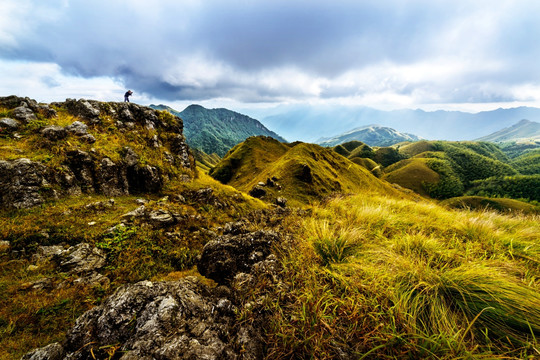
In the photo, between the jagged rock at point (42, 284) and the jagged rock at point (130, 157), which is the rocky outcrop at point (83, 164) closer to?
the jagged rock at point (130, 157)

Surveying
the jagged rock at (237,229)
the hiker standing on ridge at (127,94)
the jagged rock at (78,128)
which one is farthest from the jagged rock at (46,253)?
the hiker standing on ridge at (127,94)

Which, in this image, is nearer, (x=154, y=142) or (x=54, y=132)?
(x=54, y=132)

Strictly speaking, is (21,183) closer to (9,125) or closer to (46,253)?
(46,253)

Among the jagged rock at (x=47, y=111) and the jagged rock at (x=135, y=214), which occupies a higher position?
the jagged rock at (x=47, y=111)

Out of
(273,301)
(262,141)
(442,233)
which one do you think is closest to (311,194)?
(442,233)

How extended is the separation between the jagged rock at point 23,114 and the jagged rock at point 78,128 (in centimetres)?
172

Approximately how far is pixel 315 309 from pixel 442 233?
13.7ft

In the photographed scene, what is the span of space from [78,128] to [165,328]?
13916 mm

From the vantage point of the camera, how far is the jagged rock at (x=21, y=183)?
7371 millimetres

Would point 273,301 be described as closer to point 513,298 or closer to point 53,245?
point 513,298

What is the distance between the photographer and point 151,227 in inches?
330

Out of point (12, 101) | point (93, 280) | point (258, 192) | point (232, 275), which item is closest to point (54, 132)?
point (12, 101)

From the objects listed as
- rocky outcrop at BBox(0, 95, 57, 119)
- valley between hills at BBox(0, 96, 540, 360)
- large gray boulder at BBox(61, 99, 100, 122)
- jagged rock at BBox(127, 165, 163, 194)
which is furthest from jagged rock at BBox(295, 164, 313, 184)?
rocky outcrop at BBox(0, 95, 57, 119)

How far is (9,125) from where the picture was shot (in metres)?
9.80
